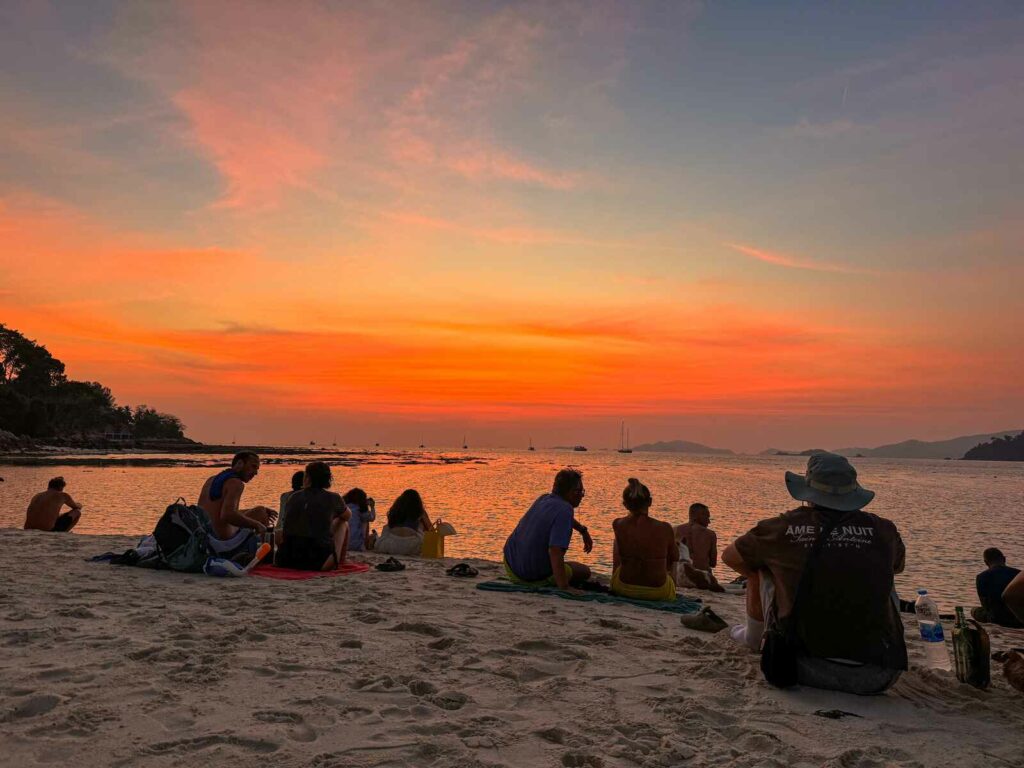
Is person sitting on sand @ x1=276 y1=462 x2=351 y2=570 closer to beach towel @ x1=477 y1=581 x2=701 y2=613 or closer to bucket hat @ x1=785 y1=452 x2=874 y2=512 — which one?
beach towel @ x1=477 y1=581 x2=701 y2=613

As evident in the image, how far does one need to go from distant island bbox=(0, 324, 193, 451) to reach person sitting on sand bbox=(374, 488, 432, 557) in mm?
87881

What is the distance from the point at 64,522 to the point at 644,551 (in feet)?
45.1

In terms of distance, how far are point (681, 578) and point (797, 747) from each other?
22.6ft

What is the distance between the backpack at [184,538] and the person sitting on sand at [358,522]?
3714 mm

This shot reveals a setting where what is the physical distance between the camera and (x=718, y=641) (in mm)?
5969

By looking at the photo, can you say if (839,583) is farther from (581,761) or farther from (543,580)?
(543,580)

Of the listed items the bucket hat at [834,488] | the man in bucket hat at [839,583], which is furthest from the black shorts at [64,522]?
the bucket hat at [834,488]

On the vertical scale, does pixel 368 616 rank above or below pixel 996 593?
above

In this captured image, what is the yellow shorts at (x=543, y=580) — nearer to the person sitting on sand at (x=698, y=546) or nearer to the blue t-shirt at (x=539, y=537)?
the blue t-shirt at (x=539, y=537)

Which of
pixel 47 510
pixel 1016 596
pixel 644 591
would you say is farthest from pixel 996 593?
pixel 47 510

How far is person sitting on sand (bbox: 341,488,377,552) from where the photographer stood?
40.8 feet

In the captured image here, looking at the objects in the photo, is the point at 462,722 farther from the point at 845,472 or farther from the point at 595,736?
the point at 845,472

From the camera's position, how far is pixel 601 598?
26.4 ft

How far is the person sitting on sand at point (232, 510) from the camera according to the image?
8.92m
